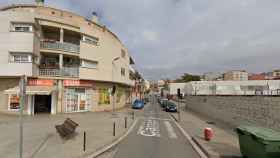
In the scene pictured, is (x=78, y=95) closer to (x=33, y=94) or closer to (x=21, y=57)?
(x=33, y=94)

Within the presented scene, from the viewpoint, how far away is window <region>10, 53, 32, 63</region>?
65.6ft

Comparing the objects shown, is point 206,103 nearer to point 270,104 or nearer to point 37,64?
point 270,104

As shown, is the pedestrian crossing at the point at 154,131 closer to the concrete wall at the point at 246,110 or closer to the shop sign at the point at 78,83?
the concrete wall at the point at 246,110

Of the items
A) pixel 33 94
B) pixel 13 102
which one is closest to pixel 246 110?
pixel 33 94

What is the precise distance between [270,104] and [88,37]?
808 inches

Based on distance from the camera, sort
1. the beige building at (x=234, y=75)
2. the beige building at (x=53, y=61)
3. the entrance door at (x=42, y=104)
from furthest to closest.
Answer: the beige building at (x=234, y=75)
the entrance door at (x=42, y=104)
the beige building at (x=53, y=61)

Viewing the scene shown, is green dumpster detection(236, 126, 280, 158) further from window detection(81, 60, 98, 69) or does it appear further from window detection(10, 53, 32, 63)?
window detection(10, 53, 32, 63)

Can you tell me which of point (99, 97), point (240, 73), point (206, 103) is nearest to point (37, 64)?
point (99, 97)

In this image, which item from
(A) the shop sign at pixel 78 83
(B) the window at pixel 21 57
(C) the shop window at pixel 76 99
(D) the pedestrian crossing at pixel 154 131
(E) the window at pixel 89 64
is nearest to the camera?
(D) the pedestrian crossing at pixel 154 131

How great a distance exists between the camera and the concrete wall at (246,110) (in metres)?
10.9

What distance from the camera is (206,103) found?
2506 cm

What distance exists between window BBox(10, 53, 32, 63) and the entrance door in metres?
4.67

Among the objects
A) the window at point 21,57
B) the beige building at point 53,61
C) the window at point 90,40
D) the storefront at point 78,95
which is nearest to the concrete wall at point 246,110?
the beige building at point 53,61

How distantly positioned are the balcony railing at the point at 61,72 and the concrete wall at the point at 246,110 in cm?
1609
